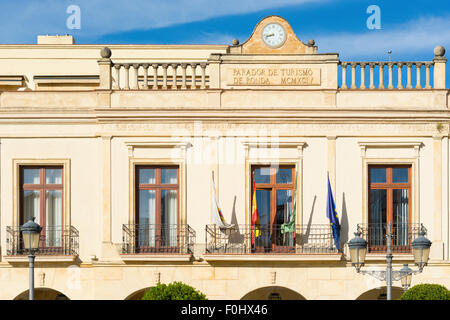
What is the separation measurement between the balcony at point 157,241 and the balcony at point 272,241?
0.60 metres

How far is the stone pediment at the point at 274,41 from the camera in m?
27.5

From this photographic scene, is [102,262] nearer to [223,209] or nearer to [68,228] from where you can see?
[68,228]

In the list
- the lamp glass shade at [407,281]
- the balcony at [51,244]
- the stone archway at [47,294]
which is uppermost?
the balcony at [51,244]

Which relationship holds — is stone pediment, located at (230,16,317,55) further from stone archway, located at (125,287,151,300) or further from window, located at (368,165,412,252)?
stone archway, located at (125,287,151,300)

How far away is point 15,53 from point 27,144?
343 inches

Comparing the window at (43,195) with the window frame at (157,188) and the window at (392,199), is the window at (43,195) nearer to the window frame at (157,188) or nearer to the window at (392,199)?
the window frame at (157,188)

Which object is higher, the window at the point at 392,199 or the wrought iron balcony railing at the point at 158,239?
the window at the point at 392,199

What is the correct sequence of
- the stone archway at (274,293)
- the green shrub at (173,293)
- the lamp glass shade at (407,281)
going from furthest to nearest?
the stone archway at (274,293) → the lamp glass shade at (407,281) → the green shrub at (173,293)

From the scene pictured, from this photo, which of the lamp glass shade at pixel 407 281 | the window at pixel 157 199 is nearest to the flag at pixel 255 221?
the window at pixel 157 199

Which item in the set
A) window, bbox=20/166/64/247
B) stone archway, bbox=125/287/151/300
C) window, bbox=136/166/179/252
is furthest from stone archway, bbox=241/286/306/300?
window, bbox=20/166/64/247

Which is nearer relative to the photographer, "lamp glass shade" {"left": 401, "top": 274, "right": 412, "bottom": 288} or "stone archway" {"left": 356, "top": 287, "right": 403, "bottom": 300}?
"lamp glass shade" {"left": 401, "top": 274, "right": 412, "bottom": 288}

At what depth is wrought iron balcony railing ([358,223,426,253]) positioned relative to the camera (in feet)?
88.2
